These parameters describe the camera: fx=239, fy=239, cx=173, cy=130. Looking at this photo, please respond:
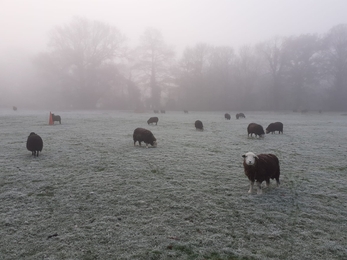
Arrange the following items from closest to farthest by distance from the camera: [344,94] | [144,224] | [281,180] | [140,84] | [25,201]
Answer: [144,224]
[25,201]
[281,180]
[344,94]
[140,84]

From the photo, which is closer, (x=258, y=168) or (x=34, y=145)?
(x=258, y=168)

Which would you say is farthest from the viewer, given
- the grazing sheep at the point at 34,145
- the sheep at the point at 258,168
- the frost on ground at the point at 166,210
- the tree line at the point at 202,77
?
the tree line at the point at 202,77

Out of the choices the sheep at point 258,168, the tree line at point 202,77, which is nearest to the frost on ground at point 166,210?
the sheep at point 258,168

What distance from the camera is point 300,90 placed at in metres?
52.8

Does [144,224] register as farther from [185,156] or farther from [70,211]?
[185,156]

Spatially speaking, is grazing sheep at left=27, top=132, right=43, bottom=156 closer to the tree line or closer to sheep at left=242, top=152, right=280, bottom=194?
sheep at left=242, top=152, right=280, bottom=194

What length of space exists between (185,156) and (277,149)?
4.49 m

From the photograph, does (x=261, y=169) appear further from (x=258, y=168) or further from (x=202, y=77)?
(x=202, y=77)

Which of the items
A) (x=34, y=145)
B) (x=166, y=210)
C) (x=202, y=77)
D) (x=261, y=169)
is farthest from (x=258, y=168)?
(x=202, y=77)

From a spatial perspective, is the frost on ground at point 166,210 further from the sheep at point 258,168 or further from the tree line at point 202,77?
the tree line at point 202,77

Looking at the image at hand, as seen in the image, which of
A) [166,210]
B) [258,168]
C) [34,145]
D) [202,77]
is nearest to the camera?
[166,210]

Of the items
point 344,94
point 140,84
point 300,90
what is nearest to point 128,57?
point 140,84

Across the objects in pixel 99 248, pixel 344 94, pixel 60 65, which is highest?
pixel 60 65

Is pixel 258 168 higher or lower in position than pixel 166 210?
higher
